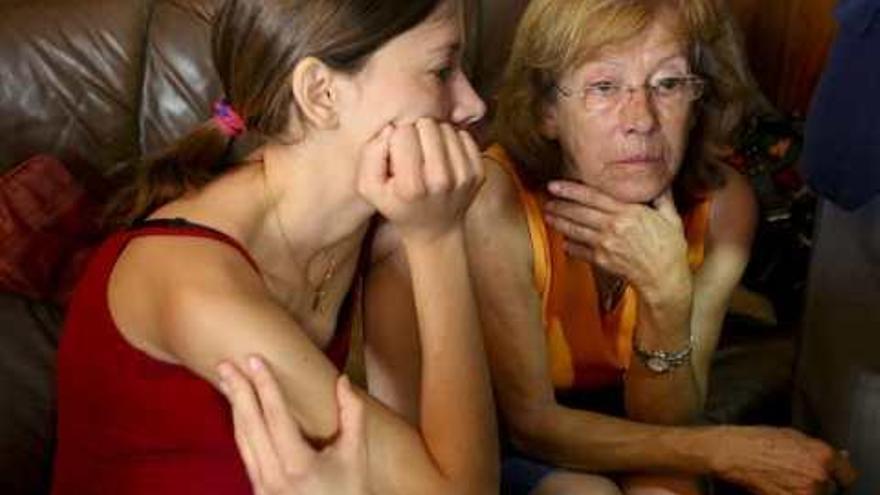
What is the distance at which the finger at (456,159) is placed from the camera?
1.04 m

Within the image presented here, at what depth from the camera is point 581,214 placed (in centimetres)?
134

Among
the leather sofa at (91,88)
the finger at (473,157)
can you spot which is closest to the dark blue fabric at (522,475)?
the finger at (473,157)

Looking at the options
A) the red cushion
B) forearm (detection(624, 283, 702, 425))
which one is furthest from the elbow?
the red cushion

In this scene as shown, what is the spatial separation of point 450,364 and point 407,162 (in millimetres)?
206

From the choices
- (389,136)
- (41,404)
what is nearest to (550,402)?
(389,136)

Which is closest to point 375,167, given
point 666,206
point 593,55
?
point 593,55

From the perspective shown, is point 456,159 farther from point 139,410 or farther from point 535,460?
point 535,460

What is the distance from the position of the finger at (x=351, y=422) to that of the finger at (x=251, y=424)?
0.06m

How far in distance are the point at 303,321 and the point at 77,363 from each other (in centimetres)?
26

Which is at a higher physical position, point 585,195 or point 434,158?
point 434,158

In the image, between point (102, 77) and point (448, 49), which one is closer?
point (448, 49)

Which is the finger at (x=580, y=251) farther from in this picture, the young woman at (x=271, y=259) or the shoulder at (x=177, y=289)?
the shoulder at (x=177, y=289)

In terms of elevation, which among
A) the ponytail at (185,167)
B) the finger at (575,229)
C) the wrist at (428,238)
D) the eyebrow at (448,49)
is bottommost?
the finger at (575,229)

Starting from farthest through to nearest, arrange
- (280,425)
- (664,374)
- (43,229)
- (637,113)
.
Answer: (43,229) → (664,374) → (637,113) → (280,425)
